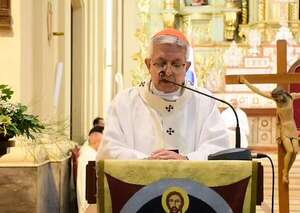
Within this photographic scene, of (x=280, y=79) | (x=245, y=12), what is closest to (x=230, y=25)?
(x=245, y=12)

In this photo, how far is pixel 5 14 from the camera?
14.4ft

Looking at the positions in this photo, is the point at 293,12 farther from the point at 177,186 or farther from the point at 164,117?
the point at 177,186

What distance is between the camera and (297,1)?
14.9m

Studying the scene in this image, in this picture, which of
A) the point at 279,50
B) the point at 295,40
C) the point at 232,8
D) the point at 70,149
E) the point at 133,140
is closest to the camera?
the point at 133,140

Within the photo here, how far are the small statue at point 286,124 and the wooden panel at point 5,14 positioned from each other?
1623mm

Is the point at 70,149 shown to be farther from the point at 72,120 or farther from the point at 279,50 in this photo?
the point at 72,120

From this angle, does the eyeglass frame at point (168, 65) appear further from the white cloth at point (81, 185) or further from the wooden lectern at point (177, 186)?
the white cloth at point (81, 185)

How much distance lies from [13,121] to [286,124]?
6.82 feet

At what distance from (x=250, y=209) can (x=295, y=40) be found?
39.6ft

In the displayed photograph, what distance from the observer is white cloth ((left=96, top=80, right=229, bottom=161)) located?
3.17m

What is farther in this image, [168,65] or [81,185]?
[81,185]

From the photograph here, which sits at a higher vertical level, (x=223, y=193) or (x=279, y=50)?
(x=279, y=50)

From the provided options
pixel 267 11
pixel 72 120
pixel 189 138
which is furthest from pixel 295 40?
pixel 189 138

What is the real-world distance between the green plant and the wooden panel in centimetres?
106
